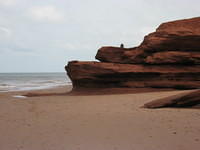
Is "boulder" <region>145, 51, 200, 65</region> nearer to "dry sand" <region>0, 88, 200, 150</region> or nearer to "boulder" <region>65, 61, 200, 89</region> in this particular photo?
"boulder" <region>65, 61, 200, 89</region>

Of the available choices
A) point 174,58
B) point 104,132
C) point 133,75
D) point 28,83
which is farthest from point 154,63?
point 28,83

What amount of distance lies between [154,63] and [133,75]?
4.67 feet

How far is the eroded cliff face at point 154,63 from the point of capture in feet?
49.3

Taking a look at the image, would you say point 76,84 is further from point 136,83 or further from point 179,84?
point 179,84

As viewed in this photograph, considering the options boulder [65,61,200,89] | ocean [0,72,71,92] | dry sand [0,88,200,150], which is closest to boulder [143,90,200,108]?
dry sand [0,88,200,150]

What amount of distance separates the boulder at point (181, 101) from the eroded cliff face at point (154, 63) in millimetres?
6693

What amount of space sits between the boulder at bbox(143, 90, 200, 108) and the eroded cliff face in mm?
6693

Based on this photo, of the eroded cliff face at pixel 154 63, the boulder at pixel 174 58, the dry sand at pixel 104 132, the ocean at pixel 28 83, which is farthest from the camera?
the ocean at pixel 28 83

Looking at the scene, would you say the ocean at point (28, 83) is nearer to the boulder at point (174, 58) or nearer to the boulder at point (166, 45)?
the boulder at point (166, 45)

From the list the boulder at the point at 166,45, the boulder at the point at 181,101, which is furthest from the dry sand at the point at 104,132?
the boulder at the point at 166,45

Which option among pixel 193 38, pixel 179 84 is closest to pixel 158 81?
pixel 179 84

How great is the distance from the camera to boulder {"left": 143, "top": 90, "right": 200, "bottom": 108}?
826 cm

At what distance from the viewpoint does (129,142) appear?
14.9ft

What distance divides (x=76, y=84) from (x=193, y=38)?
7661 millimetres
